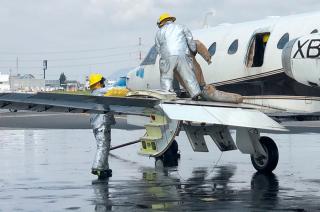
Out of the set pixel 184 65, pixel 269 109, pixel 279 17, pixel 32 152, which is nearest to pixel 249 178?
pixel 269 109

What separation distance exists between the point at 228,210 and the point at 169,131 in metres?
4.12

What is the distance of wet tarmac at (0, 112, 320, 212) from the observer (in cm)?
1272

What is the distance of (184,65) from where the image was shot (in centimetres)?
1648

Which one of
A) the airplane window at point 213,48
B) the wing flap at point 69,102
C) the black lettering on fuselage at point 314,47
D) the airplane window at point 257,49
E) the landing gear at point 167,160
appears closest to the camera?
the wing flap at point 69,102

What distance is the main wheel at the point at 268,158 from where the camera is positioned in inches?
672

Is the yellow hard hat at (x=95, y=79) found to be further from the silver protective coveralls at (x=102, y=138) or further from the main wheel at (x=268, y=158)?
the main wheel at (x=268, y=158)

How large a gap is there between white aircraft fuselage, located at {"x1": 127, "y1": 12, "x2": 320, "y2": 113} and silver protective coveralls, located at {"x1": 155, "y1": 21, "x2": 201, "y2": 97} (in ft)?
5.70

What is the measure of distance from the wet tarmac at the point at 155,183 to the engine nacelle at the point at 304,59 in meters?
2.04

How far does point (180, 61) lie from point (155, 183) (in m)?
2.64

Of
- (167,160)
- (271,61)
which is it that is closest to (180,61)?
(271,61)

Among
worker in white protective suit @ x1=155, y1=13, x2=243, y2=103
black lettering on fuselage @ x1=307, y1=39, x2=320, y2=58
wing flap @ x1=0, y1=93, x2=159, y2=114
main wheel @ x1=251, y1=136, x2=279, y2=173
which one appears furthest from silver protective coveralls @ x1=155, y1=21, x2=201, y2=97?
black lettering on fuselage @ x1=307, y1=39, x2=320, y2=58

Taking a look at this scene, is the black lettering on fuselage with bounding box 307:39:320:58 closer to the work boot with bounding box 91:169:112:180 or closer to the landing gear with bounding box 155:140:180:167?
the work boot with bounding box 91:169:112:180

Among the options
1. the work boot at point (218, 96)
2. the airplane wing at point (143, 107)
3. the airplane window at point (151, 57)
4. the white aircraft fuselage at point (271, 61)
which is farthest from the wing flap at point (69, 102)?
the airplane window at point (151, 57)

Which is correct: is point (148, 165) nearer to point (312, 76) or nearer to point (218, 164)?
point (218, 164)
